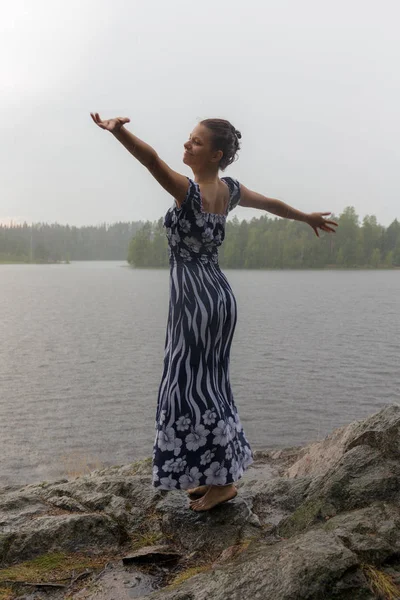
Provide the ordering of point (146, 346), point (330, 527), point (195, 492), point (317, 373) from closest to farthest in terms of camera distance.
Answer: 1. point (330, 527)
2. point (195, 492)
3. point (317, 373)
4. point (146, 346)

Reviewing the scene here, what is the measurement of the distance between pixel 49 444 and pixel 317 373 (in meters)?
10.5

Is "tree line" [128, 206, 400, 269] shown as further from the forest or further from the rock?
the rock

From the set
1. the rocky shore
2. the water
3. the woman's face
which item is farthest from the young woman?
the water

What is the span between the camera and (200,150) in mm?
4383

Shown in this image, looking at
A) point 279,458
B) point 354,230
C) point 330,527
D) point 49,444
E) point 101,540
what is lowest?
point 49,444

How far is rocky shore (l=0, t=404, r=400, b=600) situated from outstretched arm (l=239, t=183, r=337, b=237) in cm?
189

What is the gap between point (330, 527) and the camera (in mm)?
3301

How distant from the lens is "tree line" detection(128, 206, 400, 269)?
366 feet

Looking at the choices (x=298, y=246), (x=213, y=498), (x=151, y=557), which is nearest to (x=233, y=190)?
(x=213, y=498)

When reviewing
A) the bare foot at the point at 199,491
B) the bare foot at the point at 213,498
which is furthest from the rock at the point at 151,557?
the bare foot at the point at 199,491

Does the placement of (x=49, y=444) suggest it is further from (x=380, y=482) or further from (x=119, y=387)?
(x=380, y=482)

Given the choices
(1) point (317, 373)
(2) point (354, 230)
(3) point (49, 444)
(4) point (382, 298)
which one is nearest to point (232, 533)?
(3) point (49, 444)

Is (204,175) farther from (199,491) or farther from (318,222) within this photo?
(199,491)

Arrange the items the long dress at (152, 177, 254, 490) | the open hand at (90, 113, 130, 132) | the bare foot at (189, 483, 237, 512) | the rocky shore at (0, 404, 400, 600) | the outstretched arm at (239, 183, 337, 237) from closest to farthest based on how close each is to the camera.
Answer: the rocky shore at (0, 404, 400, 600) → the open hand at (90, 113, 130, 132) → the long dress at (152, 177, 254, 490) → the bare foot at (189, 483, 237, 512) → the outstretched arm at (239, 183, 337, 237)
